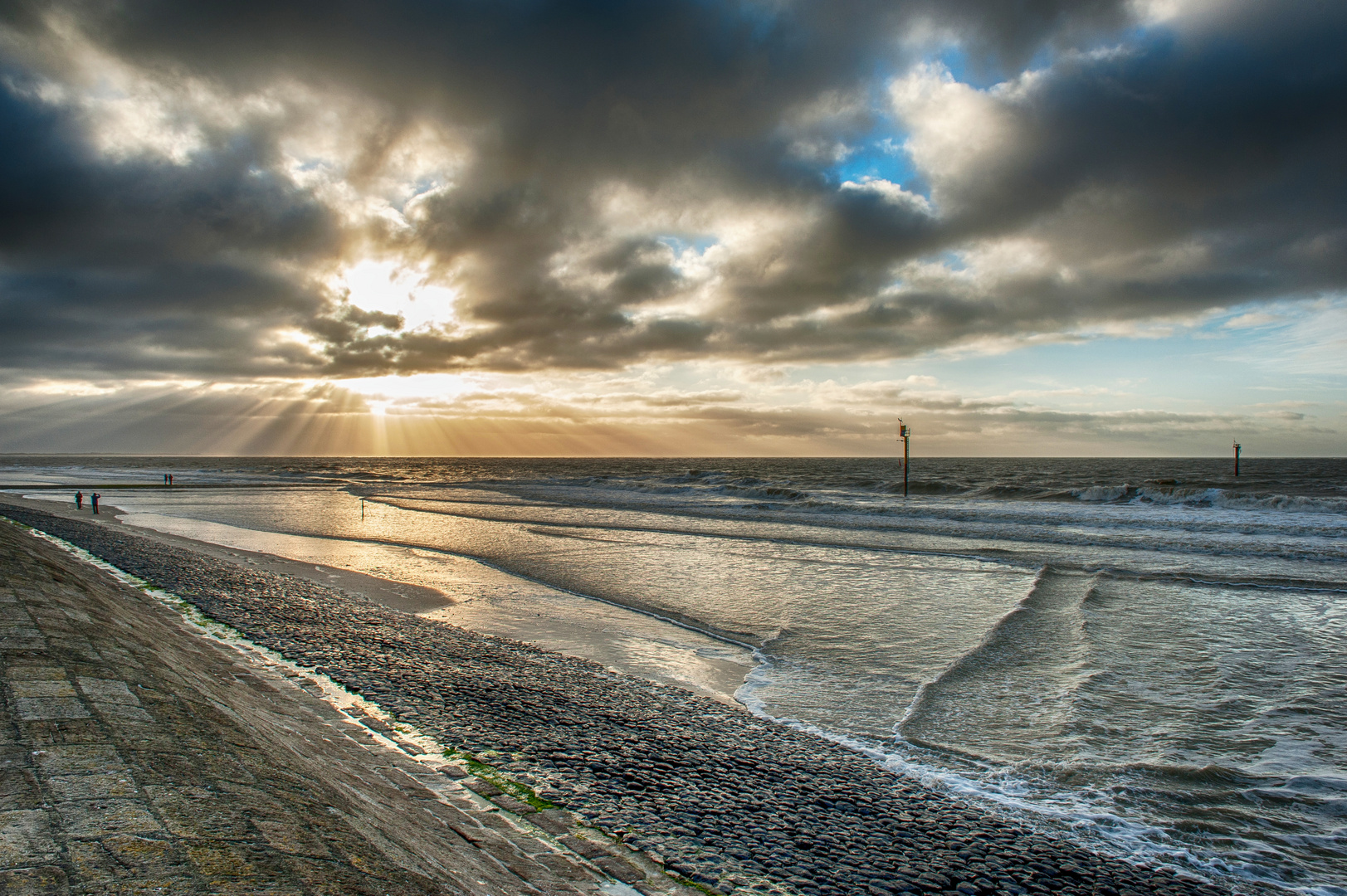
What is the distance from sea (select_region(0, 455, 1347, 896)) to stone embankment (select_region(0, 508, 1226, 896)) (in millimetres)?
577

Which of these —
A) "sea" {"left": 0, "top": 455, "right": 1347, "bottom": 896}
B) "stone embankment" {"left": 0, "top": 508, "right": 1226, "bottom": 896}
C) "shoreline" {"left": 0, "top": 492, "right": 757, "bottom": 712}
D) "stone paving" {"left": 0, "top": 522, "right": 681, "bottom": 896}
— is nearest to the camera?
"stone paving" {"left": 0, "top": 522, "right": 681, "bottom": 896}

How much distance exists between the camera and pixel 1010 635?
1191 cm

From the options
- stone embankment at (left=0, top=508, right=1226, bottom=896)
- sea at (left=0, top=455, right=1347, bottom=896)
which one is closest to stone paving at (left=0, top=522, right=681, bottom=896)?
stone embankment at (left=0, top=508, right=1226, bottom=896)

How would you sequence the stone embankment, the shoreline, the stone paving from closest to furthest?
the stone paving → the stone embankment → the shoreline

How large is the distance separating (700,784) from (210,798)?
3756mm

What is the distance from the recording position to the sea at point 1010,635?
611 centimetres

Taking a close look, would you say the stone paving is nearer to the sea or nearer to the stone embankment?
the stone embankment

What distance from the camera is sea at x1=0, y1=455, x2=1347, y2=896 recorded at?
6105mm

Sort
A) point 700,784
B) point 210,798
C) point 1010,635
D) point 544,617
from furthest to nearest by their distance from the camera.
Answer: point 544,617 → point 1010,635 → point 700,784 → point 210,798

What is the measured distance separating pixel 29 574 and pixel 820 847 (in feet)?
34.4

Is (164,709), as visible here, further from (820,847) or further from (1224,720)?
(1224,720)

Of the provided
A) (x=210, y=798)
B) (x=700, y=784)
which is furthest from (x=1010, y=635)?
(x=210, y=798)

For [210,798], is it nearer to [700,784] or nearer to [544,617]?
[700,784]

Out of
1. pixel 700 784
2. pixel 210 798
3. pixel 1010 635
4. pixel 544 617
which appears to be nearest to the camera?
pixel 210 798
